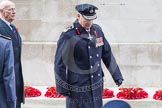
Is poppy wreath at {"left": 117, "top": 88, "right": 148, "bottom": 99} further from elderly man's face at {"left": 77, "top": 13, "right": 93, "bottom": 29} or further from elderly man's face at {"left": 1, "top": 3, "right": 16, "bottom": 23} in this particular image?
elderly man's face at {"left": 1, "top": 3, "right": 16, "bottom": 23}

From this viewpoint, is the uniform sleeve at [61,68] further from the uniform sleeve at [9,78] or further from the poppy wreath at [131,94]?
the poppy wreath at [131,94]

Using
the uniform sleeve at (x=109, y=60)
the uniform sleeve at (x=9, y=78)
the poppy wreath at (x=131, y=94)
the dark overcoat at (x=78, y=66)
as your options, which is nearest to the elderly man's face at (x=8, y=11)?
the dark overcoat at (x=78, y=66)

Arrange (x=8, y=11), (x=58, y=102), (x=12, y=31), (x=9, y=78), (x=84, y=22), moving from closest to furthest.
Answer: (x=9, y=78), (x=84, y=22), (x=8, y=11), (x=12, y=31), (x=58, y=102)

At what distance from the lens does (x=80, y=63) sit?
5.94 metres

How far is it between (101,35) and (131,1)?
219 inches

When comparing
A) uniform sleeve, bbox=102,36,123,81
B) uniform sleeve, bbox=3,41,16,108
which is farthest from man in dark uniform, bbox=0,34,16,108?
uniform sleeve, bbox=102,36,123,81

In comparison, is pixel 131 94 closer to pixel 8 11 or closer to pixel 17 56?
pixel 17 56

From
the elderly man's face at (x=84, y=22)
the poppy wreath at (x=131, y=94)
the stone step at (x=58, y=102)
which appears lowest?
the stone step at (x=58, y=102)

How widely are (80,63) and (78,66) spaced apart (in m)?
0.06

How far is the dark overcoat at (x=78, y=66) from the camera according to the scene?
19.5 feet

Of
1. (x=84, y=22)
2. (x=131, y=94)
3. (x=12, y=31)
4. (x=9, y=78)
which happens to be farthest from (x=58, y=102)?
(x=9, y=78)

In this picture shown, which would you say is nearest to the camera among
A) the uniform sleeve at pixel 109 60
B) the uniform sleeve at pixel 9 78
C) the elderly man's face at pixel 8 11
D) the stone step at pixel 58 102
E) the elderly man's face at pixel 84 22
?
the uniform sleeve at pixel 9 78

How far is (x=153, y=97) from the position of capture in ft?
29.7

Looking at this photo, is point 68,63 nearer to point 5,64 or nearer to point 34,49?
point 5,64
